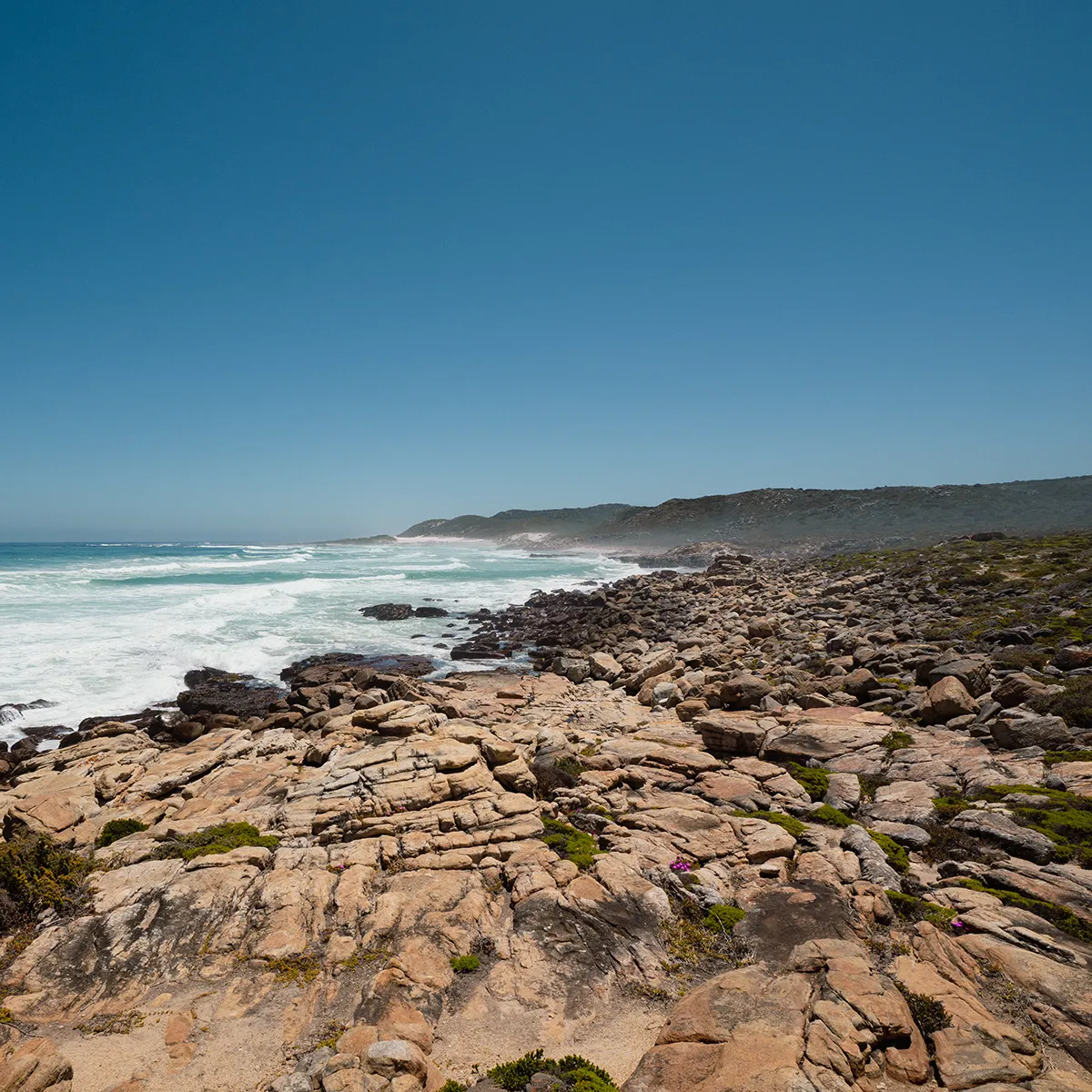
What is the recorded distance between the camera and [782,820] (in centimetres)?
841

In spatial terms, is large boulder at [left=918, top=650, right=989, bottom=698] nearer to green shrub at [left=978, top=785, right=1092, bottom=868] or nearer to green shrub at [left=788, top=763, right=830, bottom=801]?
green shrub at [left=978, top=785, right=1092, bottom=868]

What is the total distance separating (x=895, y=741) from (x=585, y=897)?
23.0 feet

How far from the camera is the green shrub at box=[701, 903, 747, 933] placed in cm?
650

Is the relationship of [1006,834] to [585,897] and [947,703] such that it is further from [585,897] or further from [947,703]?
[585,897]

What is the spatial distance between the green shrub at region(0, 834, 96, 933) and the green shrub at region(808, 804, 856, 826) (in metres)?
9.69

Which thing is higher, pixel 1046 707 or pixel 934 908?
pixel 1046 707

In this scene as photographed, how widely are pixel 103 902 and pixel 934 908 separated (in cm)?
942

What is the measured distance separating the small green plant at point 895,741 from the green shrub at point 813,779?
1.49 m

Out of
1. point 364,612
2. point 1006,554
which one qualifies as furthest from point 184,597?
point 1006,554

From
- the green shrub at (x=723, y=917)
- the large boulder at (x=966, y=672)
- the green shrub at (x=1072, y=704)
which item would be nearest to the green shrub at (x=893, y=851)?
the green shrub at (x=723, y=917)

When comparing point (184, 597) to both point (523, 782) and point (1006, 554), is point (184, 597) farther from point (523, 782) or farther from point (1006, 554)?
point (1006, 554)

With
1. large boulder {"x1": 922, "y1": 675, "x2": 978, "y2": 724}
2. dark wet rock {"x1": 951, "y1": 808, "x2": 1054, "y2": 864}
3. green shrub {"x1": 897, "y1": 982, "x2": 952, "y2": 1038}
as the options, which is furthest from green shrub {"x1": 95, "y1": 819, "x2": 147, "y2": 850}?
large boulder {"x1": 922, "y1": 675, "x2": 978, "y2": 724}

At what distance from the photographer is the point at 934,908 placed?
6.21 m

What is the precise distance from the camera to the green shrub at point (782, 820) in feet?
26.6
